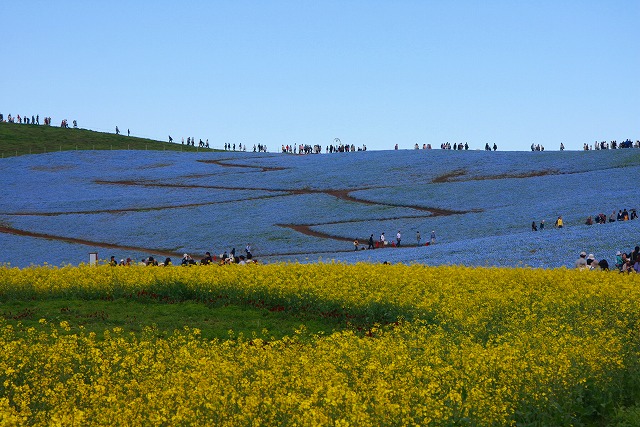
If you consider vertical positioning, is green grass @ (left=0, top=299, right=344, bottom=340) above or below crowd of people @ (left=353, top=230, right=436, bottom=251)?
above

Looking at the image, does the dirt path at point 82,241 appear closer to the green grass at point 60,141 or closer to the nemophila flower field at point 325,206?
the nemophila flower field at point 325,206

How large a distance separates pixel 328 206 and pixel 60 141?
88.0m

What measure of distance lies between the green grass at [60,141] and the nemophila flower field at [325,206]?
2095 centimetres

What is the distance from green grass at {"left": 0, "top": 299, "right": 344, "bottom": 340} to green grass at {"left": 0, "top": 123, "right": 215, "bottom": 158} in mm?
111016

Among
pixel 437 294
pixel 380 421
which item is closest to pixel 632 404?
pixel 380 421

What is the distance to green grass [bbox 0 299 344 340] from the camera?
894 inches

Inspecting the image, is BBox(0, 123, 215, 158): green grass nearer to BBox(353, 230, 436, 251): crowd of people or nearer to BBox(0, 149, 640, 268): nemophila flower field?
BBox(0, 149, 640, 268): nemophila flower field

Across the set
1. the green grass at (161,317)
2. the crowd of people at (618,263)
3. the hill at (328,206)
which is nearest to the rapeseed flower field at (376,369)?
the green grass at (161,317)

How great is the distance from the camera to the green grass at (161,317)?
74.5ft

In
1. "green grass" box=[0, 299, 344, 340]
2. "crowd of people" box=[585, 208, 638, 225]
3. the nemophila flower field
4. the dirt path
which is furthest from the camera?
the dirt path

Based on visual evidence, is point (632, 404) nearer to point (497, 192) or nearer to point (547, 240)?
point (547, 240)

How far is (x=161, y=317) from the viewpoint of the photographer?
24.5 meters

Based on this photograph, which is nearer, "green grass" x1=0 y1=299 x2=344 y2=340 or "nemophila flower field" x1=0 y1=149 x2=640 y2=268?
"green grass" x1=0 y1=299 x2=344 y2=340

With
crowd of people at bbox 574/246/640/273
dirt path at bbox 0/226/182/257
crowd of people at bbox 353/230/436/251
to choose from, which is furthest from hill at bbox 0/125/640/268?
crowd of people at bbox 574/246/640/273
